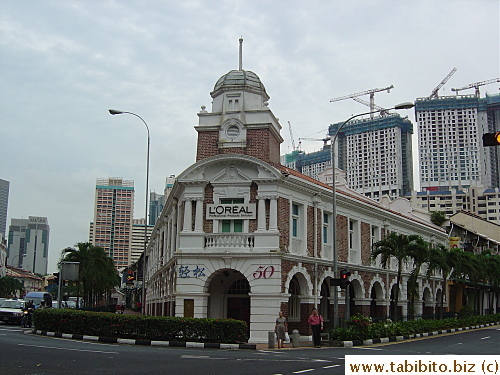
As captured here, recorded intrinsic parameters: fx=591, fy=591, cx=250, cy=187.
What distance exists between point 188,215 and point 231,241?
253 cm

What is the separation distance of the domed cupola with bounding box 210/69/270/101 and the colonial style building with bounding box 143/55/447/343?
53mm

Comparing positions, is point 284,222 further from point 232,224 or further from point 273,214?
point 232,224

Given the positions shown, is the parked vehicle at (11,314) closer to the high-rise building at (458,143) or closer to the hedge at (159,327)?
the hedge at (159,327)

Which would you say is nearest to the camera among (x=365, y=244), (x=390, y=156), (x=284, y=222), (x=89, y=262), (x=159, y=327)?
(x=159, y=327)

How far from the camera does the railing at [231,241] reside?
27562mm

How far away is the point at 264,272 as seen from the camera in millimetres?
27125

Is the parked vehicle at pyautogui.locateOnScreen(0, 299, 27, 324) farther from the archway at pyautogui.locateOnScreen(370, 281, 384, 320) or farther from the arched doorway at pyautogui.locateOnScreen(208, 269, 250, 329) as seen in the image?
the archway at pyautogui.locateOnScreen(370, 281, 384, 320)

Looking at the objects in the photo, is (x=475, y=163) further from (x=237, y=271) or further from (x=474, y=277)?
(x=237, y=271)

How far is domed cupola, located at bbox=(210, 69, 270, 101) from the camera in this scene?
30.8 meters

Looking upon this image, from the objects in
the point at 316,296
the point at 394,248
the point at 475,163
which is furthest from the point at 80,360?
the point at 475,163

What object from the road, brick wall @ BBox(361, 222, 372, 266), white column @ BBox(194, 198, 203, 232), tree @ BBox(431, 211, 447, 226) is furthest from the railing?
tree @ BBox(431, 211, 447, 226)

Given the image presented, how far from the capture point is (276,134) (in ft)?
102

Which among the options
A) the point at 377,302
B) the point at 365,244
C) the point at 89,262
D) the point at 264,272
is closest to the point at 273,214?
the point at 264,272

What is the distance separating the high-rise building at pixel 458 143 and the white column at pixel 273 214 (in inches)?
6686
